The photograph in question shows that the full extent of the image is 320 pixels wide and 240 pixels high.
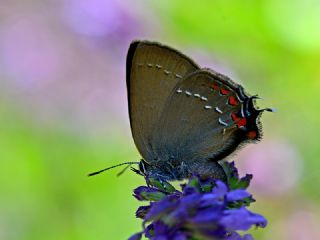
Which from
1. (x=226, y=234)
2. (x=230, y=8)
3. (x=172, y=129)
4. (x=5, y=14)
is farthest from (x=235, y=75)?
(x=226, y=234)

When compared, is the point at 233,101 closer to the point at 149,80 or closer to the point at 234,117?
the point at 234,117

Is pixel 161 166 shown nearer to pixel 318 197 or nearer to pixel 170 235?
pixel 170 235

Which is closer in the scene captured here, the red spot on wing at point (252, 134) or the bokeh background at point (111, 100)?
the red spot on wing at point (252, 134)

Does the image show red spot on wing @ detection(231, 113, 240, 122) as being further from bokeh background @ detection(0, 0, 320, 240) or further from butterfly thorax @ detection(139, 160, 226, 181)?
bokeh background @ detection(0, 0, 320, 240)

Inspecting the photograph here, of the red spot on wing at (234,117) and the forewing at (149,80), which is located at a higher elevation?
the forewing at (149,80)

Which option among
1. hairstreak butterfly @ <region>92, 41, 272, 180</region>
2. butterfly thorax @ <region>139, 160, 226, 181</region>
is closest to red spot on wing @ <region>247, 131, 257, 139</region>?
hairstreak butterfly @ <region>92, 41, 272, 180</region>

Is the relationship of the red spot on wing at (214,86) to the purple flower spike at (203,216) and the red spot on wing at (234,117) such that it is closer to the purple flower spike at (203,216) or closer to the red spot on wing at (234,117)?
the red spot on wing at (234,117)

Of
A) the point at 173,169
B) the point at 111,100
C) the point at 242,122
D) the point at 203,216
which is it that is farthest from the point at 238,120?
the point at 111,100

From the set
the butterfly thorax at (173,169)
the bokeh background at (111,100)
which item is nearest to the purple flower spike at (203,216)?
the butterfly thorax at (173,169)
